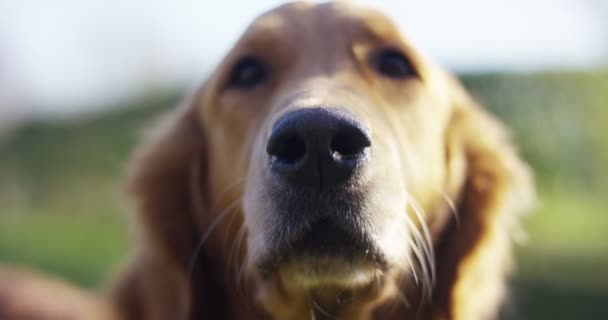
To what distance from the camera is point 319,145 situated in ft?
7.72

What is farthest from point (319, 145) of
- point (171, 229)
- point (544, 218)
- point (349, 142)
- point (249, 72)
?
point (544, 218)

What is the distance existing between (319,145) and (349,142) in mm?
120

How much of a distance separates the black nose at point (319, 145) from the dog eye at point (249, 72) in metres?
0.88

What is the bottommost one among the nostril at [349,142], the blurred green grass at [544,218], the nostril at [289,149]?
the blurred green grass at [544,218]

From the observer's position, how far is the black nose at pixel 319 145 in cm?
236

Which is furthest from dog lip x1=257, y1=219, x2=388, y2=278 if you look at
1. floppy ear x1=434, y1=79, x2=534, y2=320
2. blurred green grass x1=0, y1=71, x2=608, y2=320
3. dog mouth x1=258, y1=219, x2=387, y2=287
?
blurred green grass x1=0, y1=71, x2=608, y2=320

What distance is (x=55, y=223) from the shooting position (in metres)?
12.5

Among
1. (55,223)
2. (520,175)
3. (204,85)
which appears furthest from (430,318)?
(55,223)

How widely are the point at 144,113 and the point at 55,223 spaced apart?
351 centimetres

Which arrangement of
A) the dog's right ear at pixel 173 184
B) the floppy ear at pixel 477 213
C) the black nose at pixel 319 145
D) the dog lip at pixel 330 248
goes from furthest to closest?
A: the dog's right ear at pixel 173 184 < the floppy ear at pixel 477 213 < the dog lip at pixel 330 248 < the black nose at pixel 319 145

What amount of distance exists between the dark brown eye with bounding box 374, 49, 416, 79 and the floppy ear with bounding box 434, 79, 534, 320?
1.55 feet

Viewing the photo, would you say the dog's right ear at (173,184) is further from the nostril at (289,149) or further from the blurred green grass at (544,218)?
the nostril at (289,149)

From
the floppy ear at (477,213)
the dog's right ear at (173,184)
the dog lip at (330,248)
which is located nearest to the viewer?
the dog lip at (330,248)

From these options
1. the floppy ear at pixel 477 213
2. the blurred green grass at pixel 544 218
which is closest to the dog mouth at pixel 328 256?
the floppy ear at pixel 477 213
